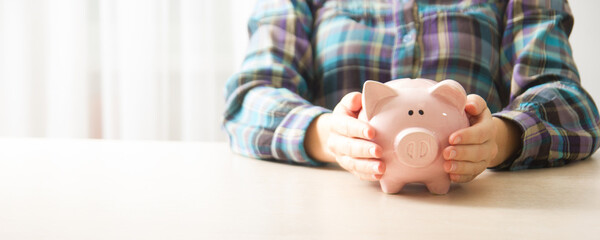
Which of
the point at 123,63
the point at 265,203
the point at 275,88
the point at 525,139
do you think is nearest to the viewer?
the point at 265,203

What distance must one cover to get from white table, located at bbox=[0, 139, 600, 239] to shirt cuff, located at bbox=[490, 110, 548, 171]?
2 cm

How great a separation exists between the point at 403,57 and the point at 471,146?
1.39 feet

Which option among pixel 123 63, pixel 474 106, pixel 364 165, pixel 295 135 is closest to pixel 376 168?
pixel 364 165

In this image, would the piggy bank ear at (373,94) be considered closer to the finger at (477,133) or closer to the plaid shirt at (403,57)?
the finger at (477,133)

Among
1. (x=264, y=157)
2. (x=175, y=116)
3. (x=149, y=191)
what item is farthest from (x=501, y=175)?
(x=175, y=116)

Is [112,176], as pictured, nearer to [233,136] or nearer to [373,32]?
[233,136]

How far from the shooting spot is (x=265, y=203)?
20.9 inches

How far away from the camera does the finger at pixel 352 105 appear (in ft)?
1.97

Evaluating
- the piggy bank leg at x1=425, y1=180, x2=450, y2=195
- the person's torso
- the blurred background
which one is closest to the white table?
the piggy bank leg at x1=425, y1=180, x2=450, y2=195

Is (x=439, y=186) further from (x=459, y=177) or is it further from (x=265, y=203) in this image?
(x=265, y=203)

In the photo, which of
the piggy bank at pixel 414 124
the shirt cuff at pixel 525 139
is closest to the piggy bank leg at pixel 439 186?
the piggy bank at pixel 414 124

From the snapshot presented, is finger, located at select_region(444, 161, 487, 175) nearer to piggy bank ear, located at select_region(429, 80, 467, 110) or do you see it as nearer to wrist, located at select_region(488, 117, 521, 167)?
piggy bank ear, located at select_region(429, 80, 467, 110)

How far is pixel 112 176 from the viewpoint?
0.68 metres

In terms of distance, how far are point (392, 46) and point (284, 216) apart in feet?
1.89
